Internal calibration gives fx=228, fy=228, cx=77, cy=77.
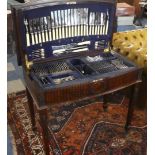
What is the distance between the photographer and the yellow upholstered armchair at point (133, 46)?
95.5 inches

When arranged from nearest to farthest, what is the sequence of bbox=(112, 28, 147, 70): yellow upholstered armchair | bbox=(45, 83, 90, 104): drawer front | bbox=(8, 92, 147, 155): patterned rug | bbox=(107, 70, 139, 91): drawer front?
bbox=(45, 83, 90, 104): drawer front, bbox=(107, 70, 139, 91): drawer front, bbox=(8, 92, 147, 155): patterned rug, bbox=(112, 28, 147, 70): yellow upholstered armchair

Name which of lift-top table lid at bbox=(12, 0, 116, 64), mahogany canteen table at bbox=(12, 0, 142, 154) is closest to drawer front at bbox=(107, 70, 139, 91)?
mahogany canteen table at bbox=(12, 0, 142, 154)

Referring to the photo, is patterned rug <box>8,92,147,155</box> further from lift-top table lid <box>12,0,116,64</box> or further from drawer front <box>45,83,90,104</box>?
lift-top table lid <box>12,0,116,64</box>

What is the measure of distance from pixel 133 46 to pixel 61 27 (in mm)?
1195

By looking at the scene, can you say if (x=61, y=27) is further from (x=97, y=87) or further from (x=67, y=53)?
(x=97, y=87)

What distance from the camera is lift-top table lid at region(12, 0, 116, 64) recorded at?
1.55 meters

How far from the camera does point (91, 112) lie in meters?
2.65

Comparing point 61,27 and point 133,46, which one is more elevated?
point 61,27

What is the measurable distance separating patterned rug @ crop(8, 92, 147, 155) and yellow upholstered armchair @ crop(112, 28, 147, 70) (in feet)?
2.07

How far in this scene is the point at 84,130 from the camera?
2.37 meters

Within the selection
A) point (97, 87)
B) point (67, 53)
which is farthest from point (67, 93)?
point (67, 53)

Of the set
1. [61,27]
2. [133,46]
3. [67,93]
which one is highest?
[61,27]
